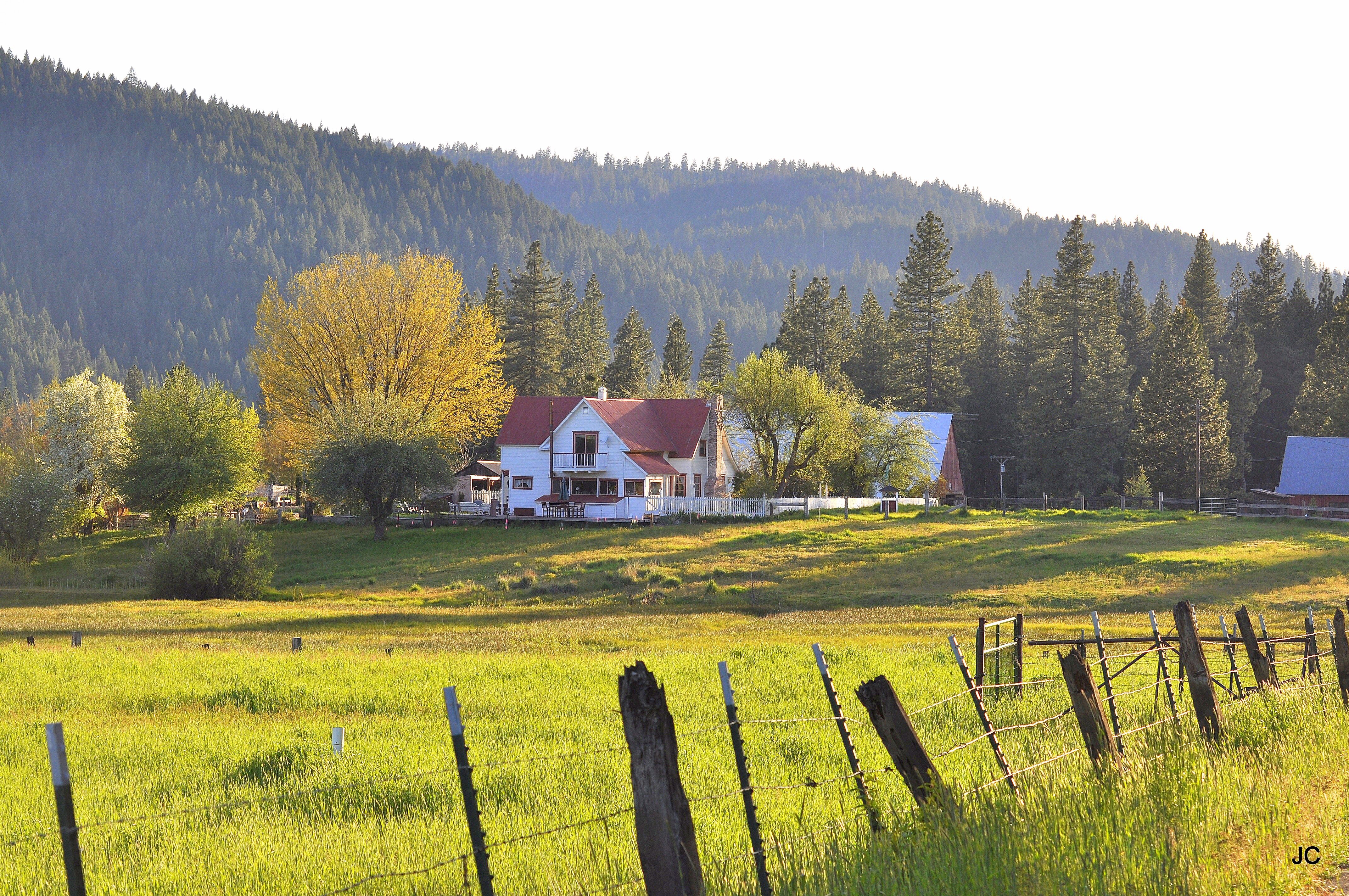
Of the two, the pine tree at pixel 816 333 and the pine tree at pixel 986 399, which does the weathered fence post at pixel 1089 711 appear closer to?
the pine tree at pixel 986 399

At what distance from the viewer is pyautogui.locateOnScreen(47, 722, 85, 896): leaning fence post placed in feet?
14.1

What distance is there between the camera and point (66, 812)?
4.35m

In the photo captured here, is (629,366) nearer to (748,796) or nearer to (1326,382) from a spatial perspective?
(1326,382)

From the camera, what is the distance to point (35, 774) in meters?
10.8

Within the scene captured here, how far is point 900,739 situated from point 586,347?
100m

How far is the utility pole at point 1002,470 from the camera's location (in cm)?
7325

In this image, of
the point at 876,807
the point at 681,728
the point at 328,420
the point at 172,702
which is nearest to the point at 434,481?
the point at 328,420

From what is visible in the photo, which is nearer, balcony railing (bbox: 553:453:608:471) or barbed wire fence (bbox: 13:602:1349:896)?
barbed wire fence (bbox: 13:602:1349:896)

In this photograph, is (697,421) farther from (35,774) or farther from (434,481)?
(35,774)

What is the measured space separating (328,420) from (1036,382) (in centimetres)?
5179

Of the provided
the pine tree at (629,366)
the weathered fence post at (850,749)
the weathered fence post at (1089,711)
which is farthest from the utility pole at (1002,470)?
the weathered fence post at (850,749)

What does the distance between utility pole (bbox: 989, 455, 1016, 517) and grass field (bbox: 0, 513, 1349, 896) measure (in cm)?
3642

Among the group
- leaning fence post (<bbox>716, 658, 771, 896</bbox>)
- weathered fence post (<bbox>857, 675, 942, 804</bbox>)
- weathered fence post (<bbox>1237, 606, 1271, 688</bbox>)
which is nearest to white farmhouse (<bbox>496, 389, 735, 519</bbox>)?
weathered fence post (<bbox>1237, 606, 1271, 688</bbox>)

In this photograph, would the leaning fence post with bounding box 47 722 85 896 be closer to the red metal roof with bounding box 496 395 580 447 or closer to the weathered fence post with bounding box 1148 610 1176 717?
the weathered fence post with bounding box 1148 610 1176 717
